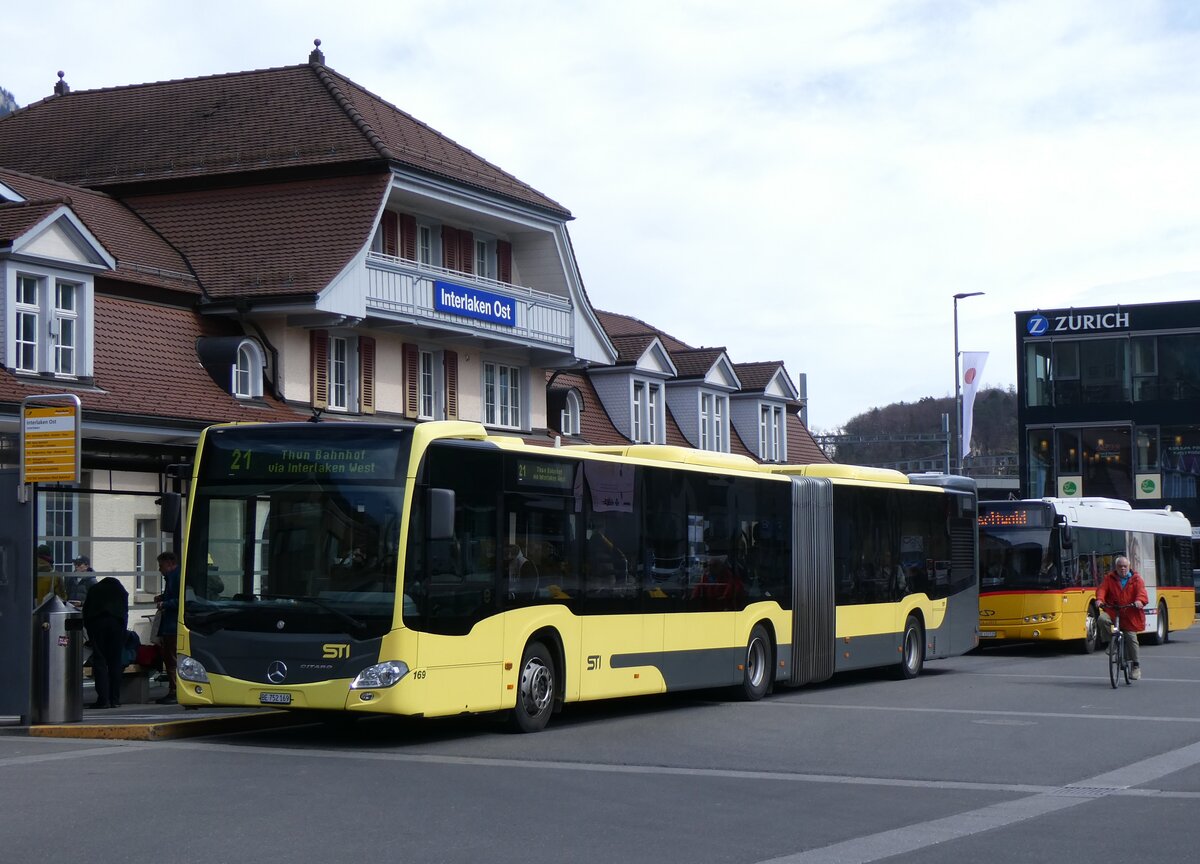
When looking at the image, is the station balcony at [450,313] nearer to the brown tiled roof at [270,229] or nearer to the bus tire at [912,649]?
the brown tiled roof at [270,229]

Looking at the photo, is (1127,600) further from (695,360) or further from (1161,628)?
(695,360)

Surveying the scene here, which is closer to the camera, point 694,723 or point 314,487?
point 314,487

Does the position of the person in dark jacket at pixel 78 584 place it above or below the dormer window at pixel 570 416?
below

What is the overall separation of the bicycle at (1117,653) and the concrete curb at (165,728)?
38.8ft

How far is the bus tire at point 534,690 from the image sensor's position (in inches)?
648

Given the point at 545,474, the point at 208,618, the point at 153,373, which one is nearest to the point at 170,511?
the point at 208,618

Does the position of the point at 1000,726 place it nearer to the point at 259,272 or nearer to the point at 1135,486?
the point at 259,272

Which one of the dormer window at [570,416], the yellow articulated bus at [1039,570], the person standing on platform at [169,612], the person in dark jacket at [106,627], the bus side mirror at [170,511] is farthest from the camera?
the dormer window at [570,416]

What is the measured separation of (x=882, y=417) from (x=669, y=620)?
8834 centimetres

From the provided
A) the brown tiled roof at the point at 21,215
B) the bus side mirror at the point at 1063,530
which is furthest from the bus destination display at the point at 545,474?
the bus side mirror at the point at 1063,530

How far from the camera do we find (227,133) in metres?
35.6

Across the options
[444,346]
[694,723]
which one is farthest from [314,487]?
[444,346]

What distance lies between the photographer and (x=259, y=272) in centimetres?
3152

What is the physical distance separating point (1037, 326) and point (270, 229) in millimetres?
45286
